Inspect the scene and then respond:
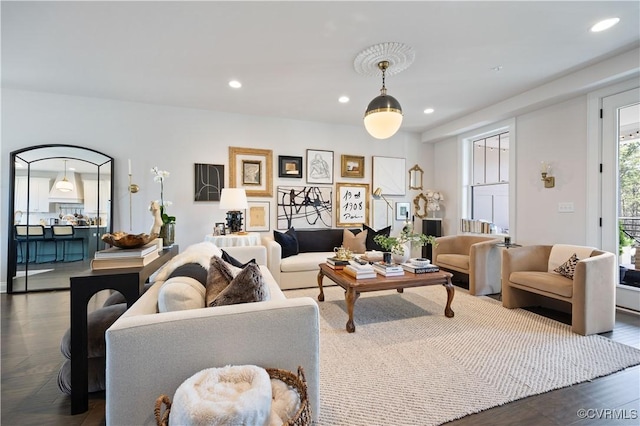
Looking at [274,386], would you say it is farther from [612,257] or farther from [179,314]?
[612,257]

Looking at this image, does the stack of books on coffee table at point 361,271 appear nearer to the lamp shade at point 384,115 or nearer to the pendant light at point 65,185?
the lamp shade at point 384,115

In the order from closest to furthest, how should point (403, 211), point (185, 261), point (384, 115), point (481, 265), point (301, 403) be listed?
point (301, 403) → point (185, 261) → point (384, 115) → point (481, 265) → point (403, 211)

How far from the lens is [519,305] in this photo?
3.09m

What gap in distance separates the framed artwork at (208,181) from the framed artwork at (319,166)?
148 cm

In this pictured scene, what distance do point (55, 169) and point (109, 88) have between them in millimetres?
1360

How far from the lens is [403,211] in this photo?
5.48 m

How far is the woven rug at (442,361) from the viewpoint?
1.55m

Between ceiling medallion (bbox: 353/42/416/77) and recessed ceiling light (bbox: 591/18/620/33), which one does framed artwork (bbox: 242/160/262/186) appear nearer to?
ceiling medallion (bbox: 353/42/416/77)

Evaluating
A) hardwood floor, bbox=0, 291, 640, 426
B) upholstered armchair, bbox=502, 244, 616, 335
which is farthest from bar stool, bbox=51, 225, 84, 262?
upholstered armchair, bbox=502, 244, 616, 335

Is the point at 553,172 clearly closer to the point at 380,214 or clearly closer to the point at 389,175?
the point at 389,175

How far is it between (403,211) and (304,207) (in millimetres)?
2064

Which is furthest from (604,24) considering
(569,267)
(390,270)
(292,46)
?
(390,270)

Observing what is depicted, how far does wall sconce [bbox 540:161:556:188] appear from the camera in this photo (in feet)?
12.0

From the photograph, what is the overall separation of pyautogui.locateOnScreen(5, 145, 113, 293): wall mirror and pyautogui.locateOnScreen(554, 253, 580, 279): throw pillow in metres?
5.56
